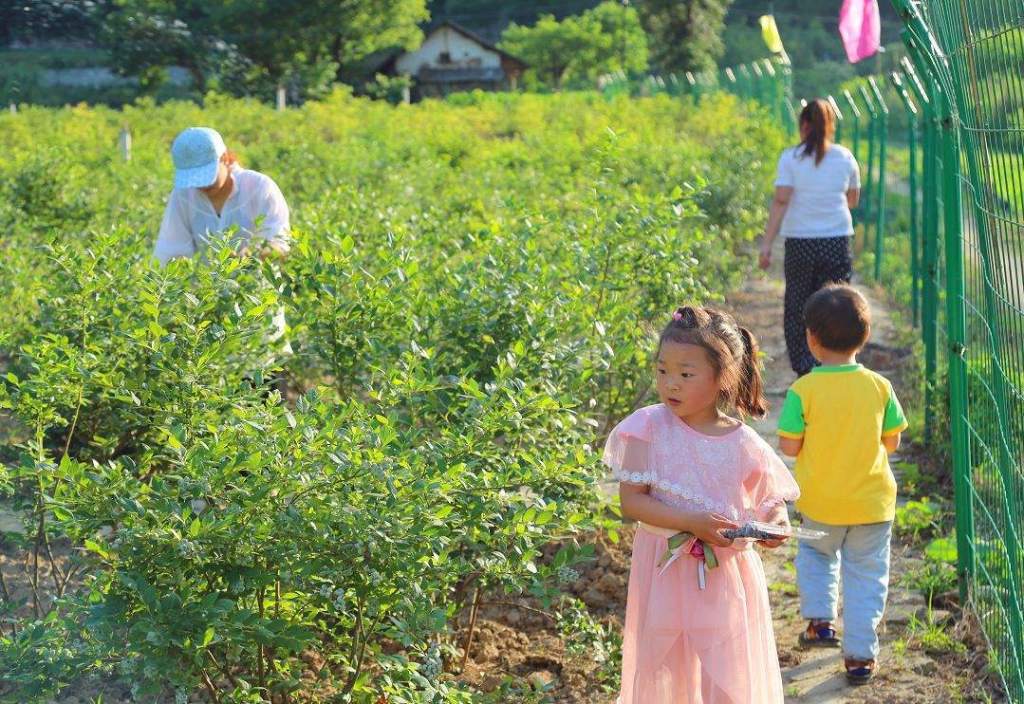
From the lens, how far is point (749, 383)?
3510mm

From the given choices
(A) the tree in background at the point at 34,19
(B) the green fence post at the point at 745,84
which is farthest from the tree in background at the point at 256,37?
(B) the green fence post at the point at 745,84

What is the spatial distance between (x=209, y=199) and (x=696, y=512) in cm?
297

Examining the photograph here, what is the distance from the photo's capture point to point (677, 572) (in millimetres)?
3447

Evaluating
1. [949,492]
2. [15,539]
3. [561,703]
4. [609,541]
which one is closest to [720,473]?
[561,703]

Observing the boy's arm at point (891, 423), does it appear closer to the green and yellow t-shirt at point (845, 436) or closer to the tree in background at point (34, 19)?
the green and yellow t-shirt at point (845, 436)

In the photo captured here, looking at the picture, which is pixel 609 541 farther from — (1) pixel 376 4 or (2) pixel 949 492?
(1) pixel 376 4

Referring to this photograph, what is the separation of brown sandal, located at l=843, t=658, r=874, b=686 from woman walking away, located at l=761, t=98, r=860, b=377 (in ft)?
10.5

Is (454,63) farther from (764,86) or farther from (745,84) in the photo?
(764,86)

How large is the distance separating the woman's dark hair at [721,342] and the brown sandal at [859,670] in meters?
1.29

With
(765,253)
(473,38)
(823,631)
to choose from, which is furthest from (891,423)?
(473,38)

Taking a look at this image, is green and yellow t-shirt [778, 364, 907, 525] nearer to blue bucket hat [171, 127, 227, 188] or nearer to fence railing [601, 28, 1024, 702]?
fence railing [601, 28, 1024, 702]

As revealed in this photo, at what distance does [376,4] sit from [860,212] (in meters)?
43.6

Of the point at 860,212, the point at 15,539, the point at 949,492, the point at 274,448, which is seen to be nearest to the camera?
the point at 274,448

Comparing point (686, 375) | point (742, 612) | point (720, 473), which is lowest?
point (742, 612)
